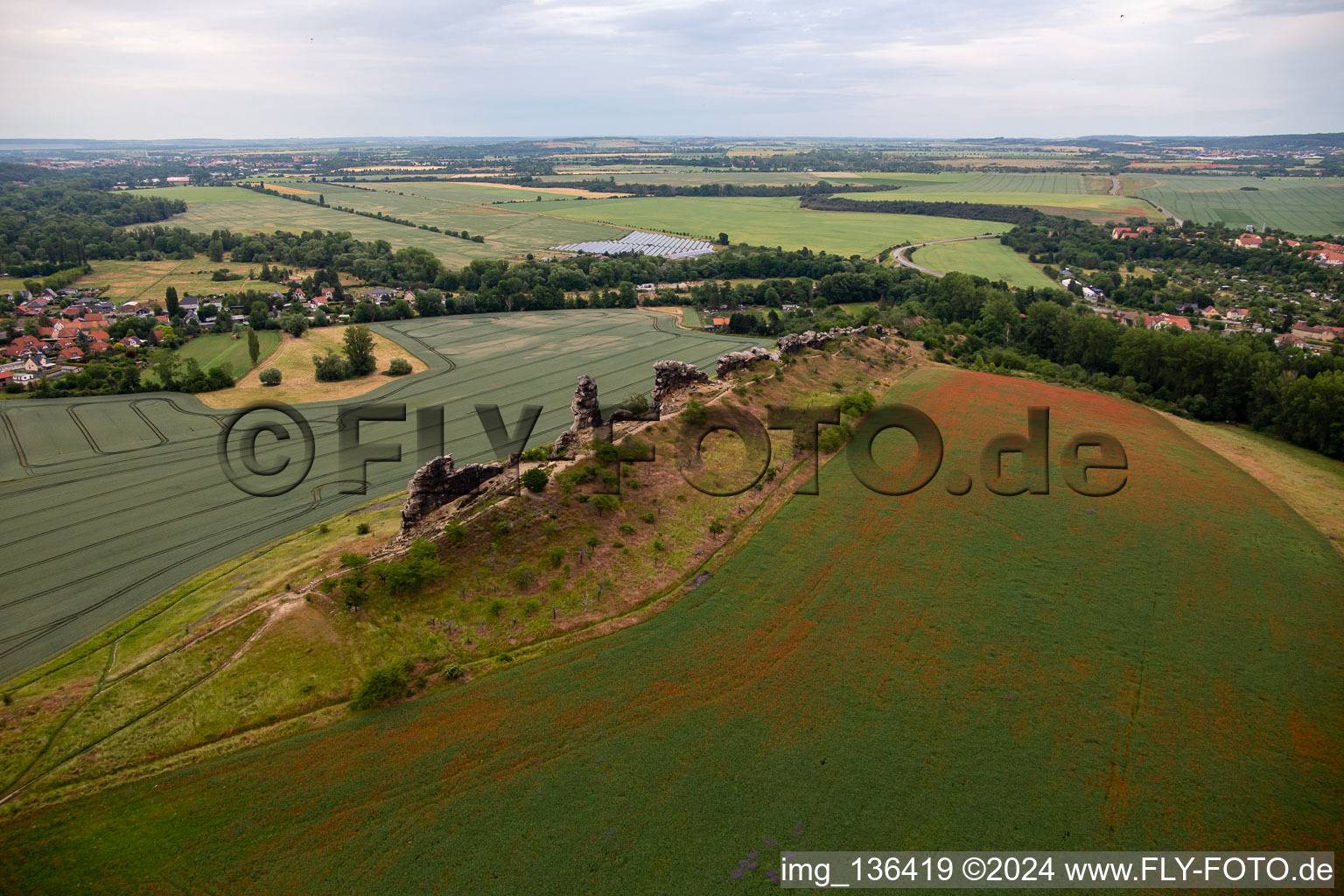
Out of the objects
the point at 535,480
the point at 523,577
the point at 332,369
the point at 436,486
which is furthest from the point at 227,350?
the point at 523,577

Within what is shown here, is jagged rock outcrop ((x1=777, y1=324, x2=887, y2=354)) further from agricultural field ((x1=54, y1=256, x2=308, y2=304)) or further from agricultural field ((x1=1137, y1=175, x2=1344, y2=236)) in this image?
agricultural field ((x1=1137, y1=175, x2=1344, y2=236))

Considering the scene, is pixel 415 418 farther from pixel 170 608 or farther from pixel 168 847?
pixel 168 847

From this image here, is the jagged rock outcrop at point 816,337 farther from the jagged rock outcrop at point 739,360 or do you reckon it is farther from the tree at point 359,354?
the tree at point 359,354

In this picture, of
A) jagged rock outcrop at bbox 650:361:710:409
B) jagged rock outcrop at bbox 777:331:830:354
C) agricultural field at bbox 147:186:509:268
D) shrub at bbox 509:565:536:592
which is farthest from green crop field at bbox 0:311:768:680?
agricultural field at bbox 147:186:509:268

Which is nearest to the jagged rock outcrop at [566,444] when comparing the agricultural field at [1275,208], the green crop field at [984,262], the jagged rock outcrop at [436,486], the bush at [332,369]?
the jagged rock outcrop at [436,486]

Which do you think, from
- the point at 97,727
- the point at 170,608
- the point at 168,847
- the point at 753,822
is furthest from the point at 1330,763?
the point at 170,608

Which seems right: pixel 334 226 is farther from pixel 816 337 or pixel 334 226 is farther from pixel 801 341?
pixel 801 341
